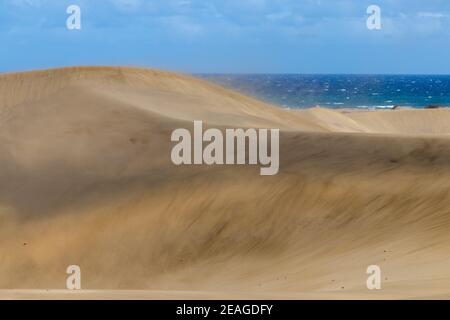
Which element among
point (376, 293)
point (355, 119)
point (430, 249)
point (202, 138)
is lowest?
point (376, 293)

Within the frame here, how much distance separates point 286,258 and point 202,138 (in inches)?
222

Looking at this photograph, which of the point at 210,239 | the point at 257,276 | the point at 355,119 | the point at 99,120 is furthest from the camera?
the point at 355,119

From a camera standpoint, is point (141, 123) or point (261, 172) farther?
point (141, 123)

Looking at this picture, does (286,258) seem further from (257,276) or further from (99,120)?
(99,120)

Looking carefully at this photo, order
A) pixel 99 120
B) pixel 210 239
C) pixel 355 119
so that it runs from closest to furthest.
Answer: pixel 210 239 < pixel 99 120 < pixel 355 119

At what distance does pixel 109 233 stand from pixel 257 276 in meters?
3.61

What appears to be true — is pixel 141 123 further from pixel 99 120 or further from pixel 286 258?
pixel 286 258

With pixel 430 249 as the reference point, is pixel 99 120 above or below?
above

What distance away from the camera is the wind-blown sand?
1201cm

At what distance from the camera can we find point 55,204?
52.7 feet

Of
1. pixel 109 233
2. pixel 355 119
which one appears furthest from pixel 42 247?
pixel 355 119

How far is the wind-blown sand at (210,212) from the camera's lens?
12.0m

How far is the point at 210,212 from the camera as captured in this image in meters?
14.7

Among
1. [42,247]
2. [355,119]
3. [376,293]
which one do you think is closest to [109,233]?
[42,247]
